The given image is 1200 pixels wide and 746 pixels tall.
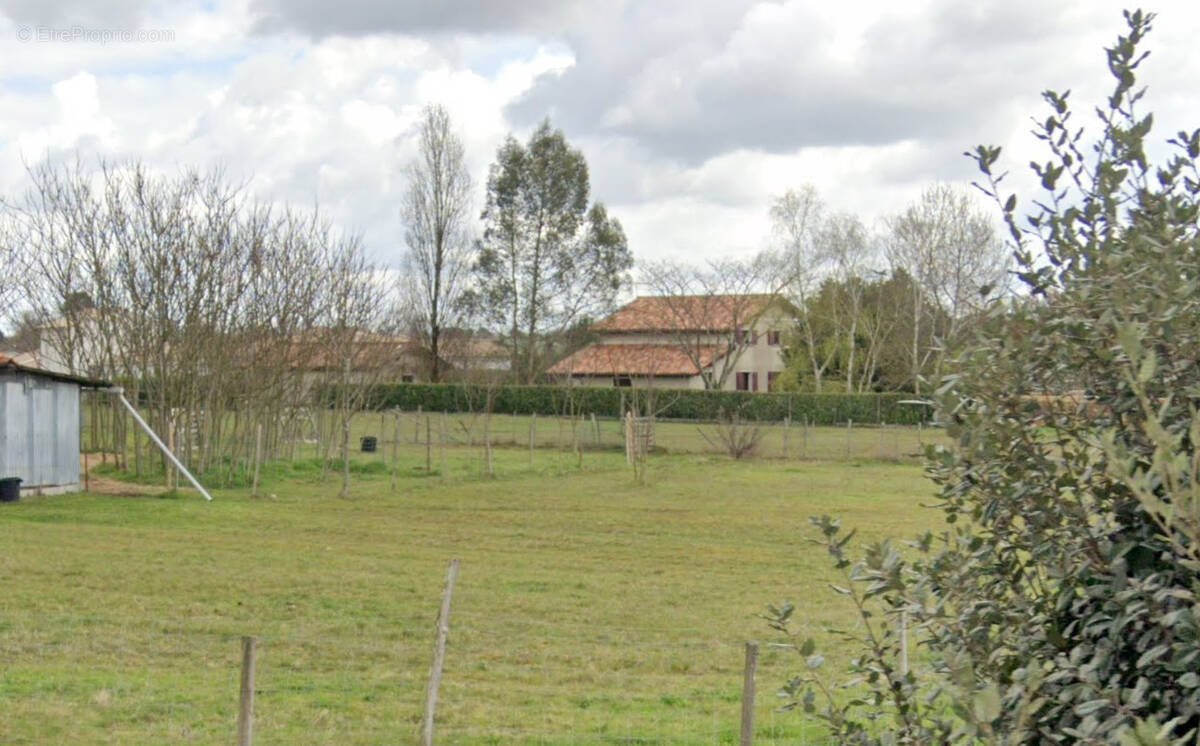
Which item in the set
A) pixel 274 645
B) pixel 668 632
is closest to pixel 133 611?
pixel 274 645

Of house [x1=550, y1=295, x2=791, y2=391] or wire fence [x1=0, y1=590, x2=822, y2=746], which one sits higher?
house [x1=550, y1=295, x2=791, y2=391]

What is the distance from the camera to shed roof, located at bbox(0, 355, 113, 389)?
22.3 m

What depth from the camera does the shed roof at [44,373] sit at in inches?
880

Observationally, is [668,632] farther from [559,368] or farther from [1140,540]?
[559,368]

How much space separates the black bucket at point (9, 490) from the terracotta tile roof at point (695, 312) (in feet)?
135

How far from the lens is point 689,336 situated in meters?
62.7

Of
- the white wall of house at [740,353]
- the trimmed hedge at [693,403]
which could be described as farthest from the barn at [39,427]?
the white wall of house at [740,353]

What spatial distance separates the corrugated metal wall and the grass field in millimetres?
941

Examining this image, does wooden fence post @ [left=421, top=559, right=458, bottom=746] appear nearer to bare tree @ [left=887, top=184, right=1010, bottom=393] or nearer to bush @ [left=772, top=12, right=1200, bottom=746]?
bush @ [left=772, top=12, right=1200, bottom=746]

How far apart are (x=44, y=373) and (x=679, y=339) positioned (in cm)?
4190

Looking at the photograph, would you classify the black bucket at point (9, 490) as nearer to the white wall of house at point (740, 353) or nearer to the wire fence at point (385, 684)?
the wire fence at point (385, 684)

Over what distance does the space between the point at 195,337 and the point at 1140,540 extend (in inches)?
1070

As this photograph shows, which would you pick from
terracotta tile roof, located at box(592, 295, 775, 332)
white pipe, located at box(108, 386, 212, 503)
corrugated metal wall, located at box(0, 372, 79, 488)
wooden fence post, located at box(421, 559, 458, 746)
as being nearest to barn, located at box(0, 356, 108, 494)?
corrugated metal wall, located at box(0, 372, 79, 488)

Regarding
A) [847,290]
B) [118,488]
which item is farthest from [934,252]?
[118,488]
